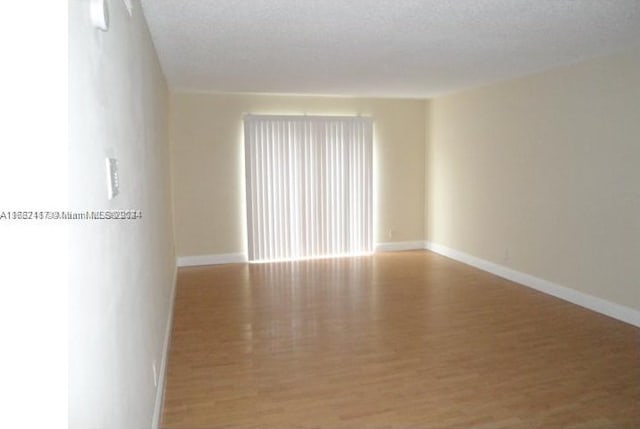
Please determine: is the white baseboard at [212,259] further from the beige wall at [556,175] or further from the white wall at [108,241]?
the white wall at [108,241]

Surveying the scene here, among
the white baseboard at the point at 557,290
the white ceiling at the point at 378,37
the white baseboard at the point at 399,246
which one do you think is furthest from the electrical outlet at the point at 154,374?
the white baseboard at the point at 399,246

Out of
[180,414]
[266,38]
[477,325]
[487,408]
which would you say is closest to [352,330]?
[477,325]

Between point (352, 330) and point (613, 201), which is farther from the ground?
point (613, 201)

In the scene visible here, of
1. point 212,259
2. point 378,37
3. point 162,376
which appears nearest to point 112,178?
point 162,376

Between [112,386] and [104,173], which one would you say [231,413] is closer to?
[112,386]

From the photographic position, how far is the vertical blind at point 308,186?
6312mm

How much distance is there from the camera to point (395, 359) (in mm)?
3197

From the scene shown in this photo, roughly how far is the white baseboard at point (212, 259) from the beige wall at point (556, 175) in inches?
124

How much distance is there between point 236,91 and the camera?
5.80 m

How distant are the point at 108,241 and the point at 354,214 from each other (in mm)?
5572

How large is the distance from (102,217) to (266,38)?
7.69 ft

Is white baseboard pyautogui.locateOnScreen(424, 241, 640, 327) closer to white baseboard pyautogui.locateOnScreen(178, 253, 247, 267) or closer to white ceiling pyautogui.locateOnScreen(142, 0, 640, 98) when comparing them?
white ceiling pyautogui.locateOnScreen(142, 0, 640, 98)

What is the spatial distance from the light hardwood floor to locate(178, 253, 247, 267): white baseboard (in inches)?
43.7

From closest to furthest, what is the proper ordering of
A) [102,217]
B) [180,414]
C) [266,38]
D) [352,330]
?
[102,217] < [180,414] < [266,38] < [352,330]
